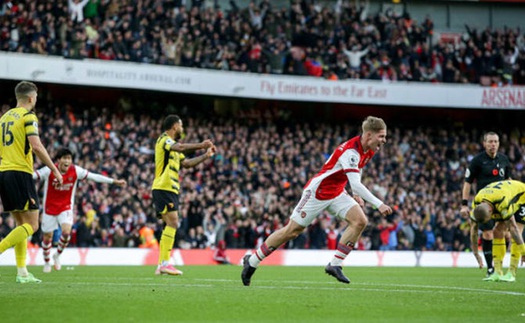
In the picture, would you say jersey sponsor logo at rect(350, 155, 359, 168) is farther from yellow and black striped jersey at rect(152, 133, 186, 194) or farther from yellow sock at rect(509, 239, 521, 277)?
yellow sock at rect(509, 239, 521, 277)

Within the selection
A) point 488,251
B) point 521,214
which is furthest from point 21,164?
point 488,251

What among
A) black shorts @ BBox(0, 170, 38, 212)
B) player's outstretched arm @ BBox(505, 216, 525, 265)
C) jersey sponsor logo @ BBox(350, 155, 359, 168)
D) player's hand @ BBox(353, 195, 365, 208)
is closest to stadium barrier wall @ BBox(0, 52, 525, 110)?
black shorts @ BBox(0, 170, 38, 212)

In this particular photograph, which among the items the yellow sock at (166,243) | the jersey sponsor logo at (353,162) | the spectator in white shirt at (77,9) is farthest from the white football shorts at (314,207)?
the spectator in white shirt at (77,9)

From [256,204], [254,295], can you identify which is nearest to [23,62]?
[256,204]

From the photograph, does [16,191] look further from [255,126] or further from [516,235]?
[255,126]

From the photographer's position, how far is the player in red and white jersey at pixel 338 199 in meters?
11.2

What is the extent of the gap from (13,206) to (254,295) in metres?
3.33

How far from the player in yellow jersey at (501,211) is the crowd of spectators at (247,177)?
44.9 ft

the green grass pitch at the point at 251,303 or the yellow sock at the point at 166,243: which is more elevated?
the yellow sock at the point at 166,243

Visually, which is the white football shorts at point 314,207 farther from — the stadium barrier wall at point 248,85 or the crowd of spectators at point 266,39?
the crowd of spectators at point 266,39

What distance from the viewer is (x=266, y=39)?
34.6m

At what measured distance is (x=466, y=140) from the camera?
37.6 metres

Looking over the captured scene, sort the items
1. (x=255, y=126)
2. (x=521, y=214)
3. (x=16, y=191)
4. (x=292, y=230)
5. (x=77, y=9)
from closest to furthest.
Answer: (x=16, y=191)
(x=292, y=230)
(x=521, y=214)
(x=77, y=9)
(x=255, y=126)

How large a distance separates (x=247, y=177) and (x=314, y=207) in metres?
19.5
